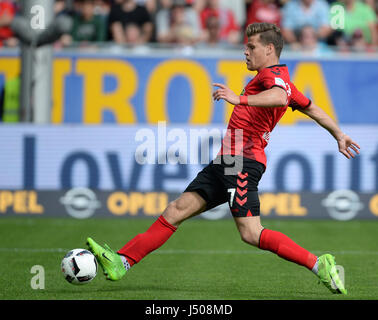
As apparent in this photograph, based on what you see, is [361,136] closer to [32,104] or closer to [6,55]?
[32,104]

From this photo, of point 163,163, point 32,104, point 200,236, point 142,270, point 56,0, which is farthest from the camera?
point 56,0

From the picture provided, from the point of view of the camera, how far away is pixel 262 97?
6.06m

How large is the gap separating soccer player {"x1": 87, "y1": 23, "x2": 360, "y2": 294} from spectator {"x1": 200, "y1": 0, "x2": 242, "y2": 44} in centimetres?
923

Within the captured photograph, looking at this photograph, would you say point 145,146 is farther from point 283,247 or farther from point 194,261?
point 283,247

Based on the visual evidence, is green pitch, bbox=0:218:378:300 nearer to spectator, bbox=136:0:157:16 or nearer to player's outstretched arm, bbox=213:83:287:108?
player's outstretched arm, bbox=213:83:287:108

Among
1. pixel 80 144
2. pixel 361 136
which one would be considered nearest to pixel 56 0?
pixel 80 144

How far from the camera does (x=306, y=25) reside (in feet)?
51.1

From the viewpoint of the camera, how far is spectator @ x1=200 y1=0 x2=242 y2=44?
1581 cm

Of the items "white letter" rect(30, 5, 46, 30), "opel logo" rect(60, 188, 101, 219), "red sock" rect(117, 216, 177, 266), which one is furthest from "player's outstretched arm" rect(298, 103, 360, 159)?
"white letter" rect(30, 5, 46, 30)

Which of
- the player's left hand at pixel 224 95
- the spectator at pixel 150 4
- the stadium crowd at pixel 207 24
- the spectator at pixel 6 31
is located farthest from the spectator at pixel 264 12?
the player's left hand at pixel 224 95

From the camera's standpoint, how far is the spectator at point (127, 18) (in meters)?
15.6

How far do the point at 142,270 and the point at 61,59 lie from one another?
8.22 metres

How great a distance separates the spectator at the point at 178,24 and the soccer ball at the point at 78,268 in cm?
945

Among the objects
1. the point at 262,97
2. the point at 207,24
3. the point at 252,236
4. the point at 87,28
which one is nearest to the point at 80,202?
the point at 87,28
